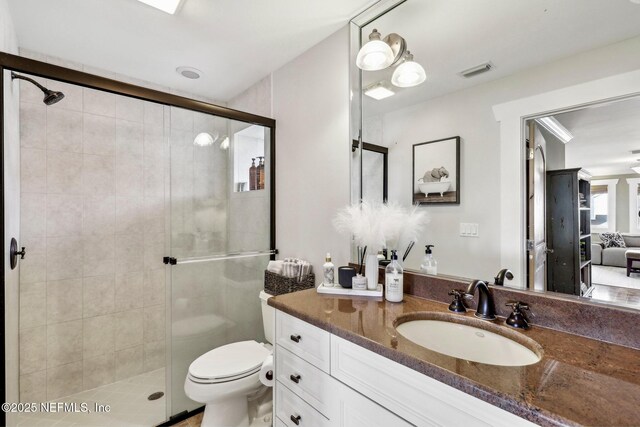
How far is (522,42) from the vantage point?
1.12m

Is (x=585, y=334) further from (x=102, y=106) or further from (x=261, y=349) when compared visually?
(x=102, y=106)

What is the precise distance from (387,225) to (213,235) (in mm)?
1193

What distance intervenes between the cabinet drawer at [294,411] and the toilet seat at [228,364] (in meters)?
0.36

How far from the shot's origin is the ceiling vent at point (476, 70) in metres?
1.21

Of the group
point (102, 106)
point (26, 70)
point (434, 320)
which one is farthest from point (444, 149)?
point (102, 106)

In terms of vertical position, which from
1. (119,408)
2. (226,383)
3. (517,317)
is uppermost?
(517,317)

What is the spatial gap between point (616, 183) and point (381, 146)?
36.9 inches

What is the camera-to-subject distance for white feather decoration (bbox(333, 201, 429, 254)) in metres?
1.41

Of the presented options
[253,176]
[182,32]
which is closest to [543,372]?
[253,176]

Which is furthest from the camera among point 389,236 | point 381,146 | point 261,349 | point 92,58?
point 92,58

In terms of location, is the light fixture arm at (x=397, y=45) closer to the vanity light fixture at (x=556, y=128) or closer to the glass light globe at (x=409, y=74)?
the glass light globe at (x=409, y=74)

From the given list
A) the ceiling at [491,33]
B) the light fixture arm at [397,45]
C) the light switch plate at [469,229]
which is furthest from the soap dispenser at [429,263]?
the light fixture arm at [397,45]

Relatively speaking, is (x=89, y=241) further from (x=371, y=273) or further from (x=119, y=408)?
(x=371, y=273)

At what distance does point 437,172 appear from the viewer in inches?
53.5
